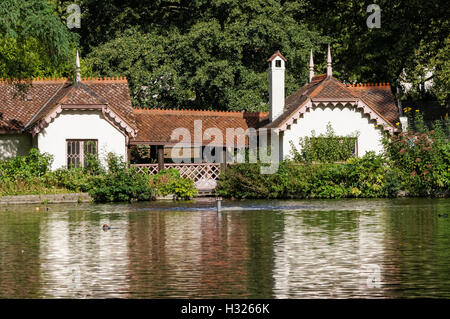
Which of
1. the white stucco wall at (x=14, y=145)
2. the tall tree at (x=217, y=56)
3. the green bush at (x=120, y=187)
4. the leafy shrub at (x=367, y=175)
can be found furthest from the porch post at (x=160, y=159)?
the leafy shrub at (x=367, y=175)

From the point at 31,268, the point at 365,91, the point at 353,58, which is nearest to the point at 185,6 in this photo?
the point at 353,58

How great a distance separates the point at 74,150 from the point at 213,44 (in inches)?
466

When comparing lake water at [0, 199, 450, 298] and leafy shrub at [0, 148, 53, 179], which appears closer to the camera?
lake water at [0, 199, 450, 298]

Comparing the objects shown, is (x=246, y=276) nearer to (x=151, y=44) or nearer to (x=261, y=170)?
(x=261, y=170)

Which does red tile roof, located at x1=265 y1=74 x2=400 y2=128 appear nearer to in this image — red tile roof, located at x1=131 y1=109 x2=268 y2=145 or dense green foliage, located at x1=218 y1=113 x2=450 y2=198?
red tile roof, located at x1=131 y1=109 x2=268 y2=145

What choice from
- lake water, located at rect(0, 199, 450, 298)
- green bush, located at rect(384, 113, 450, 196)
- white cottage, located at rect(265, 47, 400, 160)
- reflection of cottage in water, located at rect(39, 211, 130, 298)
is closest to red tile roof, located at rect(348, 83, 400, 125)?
white cottage, located at rect(265, 47, 400, 160)

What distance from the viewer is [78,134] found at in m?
46.4

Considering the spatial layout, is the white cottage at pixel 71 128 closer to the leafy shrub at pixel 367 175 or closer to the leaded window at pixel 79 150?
the leaded window at pixel 79 150

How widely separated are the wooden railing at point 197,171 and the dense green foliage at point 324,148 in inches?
161

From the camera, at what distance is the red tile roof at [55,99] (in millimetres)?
46156

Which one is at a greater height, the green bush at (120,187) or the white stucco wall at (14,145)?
the white stucco wall at (14,145)

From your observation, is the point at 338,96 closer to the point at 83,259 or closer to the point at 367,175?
the point at 367,175

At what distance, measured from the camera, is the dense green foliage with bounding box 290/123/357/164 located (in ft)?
149

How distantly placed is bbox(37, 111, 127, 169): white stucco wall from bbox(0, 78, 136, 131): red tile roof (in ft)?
2.48
